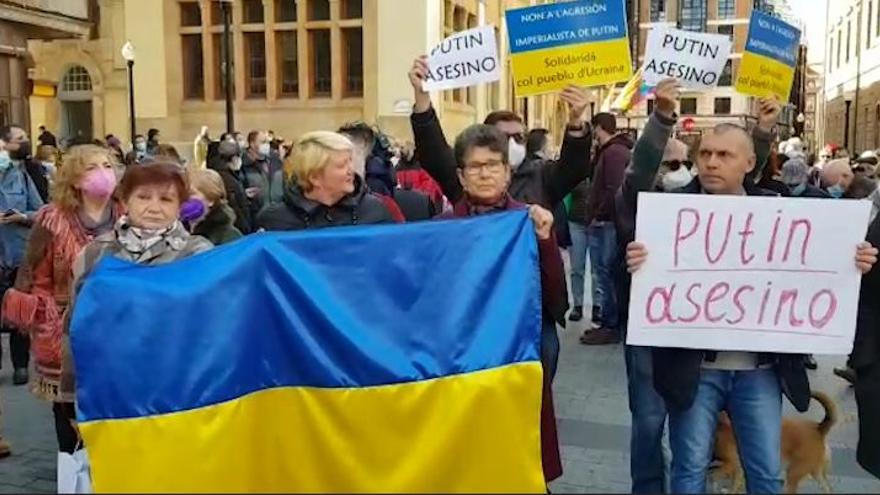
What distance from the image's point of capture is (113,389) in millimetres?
2875

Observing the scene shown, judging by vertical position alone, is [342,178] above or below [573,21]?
below

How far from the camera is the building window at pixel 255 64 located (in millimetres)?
31312

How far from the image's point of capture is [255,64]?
1243 inches

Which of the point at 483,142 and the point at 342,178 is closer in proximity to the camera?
the point at 483,142

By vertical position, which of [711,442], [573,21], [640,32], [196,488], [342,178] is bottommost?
[711,442]

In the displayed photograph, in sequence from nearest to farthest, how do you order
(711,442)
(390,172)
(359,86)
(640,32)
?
(711,442)
(390,172)
(359,86)
(640,32)

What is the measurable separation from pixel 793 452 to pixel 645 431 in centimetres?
65

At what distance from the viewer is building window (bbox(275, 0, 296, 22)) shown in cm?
3100

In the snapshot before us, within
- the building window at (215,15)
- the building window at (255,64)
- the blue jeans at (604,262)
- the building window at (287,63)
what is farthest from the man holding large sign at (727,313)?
the building window at (215,15)

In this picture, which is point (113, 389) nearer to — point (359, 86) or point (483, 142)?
point (483, 142)

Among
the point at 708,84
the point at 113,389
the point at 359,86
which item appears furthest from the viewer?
the point at 359,86

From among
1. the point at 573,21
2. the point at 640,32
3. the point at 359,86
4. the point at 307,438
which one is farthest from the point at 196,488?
the point at 640,32

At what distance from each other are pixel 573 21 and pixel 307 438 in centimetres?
373

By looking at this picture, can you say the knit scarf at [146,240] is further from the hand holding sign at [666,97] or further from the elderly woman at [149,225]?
the hand holding sign at [666,97]
